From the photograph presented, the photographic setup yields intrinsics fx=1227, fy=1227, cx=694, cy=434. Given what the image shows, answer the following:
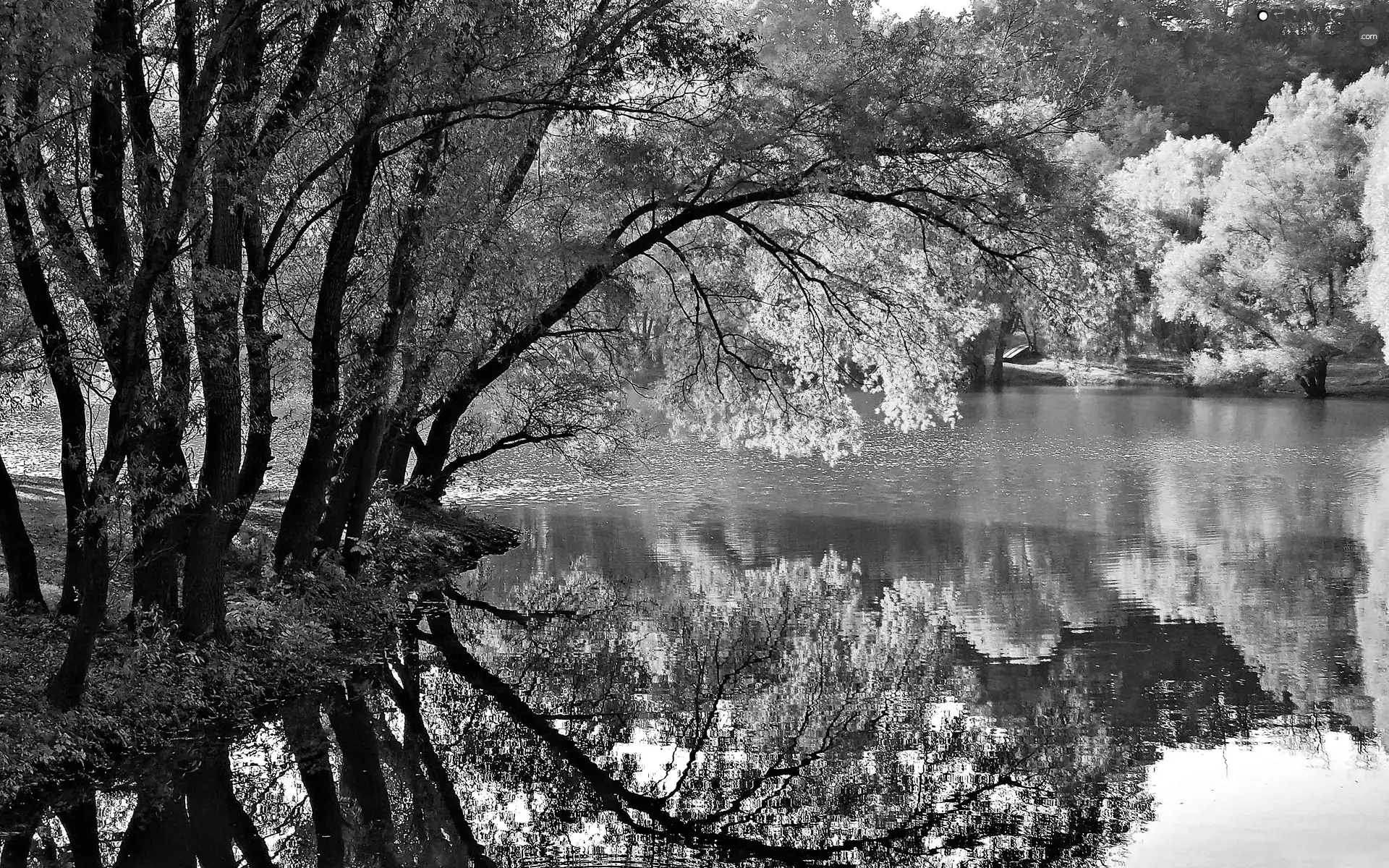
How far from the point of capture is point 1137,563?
1811 cm

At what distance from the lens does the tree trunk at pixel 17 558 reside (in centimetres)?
1032

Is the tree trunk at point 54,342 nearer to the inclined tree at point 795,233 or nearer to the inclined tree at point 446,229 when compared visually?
the inclined tree at point 446,229

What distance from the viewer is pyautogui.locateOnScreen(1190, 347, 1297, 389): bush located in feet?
149

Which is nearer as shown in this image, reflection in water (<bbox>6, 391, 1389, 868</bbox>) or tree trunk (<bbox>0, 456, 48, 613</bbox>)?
reflection in water (<bbox>6, 391, 1389, 868</bbox>)

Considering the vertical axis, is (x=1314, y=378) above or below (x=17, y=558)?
above

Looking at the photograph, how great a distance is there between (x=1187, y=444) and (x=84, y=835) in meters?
31.1

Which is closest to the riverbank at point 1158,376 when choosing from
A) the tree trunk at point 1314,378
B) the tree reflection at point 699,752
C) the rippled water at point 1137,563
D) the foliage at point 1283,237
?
the tree trunk at point 1314,378

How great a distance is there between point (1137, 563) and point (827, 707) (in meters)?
8.81

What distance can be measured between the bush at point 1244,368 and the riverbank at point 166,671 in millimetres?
39310

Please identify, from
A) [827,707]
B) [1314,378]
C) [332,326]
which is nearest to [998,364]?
[1314,378]

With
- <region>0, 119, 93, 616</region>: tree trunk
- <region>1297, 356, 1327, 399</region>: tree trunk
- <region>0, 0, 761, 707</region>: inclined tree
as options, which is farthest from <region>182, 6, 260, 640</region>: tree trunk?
<region>1297, 356, 1327, 399</region>: tree trunk

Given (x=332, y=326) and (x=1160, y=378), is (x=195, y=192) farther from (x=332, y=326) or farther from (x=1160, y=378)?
(x=1160, y=378)

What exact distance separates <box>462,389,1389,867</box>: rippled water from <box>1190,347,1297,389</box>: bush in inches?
311

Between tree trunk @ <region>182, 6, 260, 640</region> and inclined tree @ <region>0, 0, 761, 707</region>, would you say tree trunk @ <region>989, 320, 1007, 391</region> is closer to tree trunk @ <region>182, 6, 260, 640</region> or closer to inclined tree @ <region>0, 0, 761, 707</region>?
inclined tree @ <region>0, 0, 761, 707</region>
